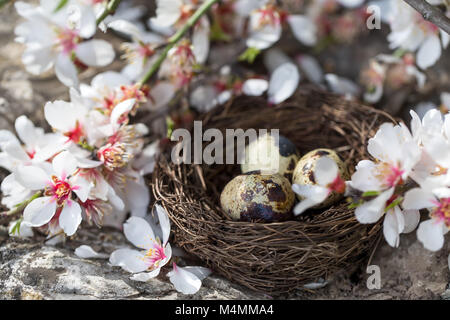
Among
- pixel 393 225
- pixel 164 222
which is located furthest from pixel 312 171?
pixel 164 222

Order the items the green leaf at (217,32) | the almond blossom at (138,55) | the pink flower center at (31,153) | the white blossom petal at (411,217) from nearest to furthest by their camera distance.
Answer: the white blossom petal at (411,217) < the pink flower center at (31,153) < the almond blossom at (138,55) < the green leaf at (217,32)

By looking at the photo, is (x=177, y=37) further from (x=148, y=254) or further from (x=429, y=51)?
(x=429, y=51)

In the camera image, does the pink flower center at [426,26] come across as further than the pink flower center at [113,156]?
Yes

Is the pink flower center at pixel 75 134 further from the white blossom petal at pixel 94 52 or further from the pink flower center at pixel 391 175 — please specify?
the pink flower center at pixel 391 175

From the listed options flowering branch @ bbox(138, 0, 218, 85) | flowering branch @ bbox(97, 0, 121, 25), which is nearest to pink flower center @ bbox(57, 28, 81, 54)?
flowering branch @ bbox(97, 0, 121, 25)

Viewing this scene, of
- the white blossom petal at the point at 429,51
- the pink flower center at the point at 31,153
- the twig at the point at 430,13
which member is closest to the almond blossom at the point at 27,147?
the pink flower center at the point at 31,153

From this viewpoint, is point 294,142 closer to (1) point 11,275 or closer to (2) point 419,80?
(2) point 419,80

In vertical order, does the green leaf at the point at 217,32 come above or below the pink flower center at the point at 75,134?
above
